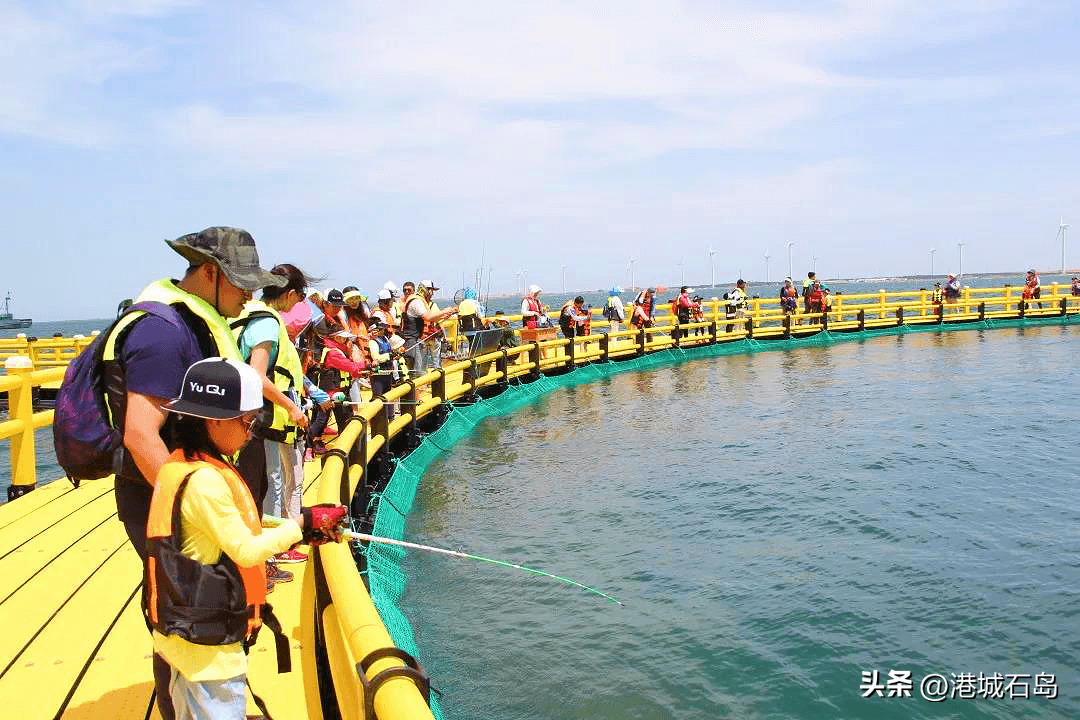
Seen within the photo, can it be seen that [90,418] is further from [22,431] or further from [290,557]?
[22,431]

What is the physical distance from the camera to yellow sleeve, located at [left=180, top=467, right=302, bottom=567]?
2.40 meters

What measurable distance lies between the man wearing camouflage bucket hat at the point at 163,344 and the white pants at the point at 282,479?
1853 mm

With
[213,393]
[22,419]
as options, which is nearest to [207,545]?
[213,393]

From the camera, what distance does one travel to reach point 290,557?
5172 mm

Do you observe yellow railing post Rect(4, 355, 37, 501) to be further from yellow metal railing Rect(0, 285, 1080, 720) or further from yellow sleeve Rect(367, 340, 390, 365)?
yellow sleeve Rect(367, 340, 390, 365)

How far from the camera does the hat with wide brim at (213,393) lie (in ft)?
8.05

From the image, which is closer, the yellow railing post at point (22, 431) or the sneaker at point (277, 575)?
the sneaker at point (277, 575)

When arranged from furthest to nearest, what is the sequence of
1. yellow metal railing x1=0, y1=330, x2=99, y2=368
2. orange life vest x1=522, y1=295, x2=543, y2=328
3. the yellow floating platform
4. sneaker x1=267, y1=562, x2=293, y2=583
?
1. orange life vest x1=522, y1=295, x2=543, y2=328
2. yellow metal railing x1=0, y1=330, x2=99, y2=368
3. sneaker x1=267, y1=562, x2=293, y2=583
4. the yellow floating platform

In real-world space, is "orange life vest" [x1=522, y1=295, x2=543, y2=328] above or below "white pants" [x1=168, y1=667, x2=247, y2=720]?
above

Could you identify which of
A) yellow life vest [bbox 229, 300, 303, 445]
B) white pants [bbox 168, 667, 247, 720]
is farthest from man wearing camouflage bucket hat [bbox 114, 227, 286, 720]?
yellow life vest [bbox 229, 300, 303, 445]

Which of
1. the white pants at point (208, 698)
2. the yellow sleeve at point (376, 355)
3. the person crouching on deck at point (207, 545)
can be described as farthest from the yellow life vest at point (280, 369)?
the yellow sleeve at point (376, 355)

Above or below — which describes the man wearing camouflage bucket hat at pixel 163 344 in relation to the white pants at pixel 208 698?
above

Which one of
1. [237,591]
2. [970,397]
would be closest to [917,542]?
[237,591]

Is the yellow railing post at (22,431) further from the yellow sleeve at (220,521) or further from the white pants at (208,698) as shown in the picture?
the yellow sleeve at (220,521)
